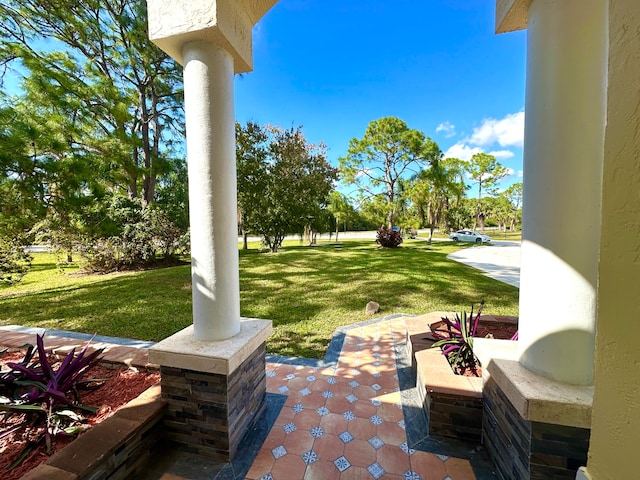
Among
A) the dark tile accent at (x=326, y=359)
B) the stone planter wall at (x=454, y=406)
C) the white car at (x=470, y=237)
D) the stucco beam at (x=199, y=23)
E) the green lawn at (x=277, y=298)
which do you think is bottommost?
the dark tile accent at (x=326, y=359)

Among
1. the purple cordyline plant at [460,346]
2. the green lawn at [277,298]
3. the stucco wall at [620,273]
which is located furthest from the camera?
the green lawn at [277,298]

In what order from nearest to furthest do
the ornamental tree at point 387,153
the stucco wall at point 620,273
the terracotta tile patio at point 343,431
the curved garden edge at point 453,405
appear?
the stucco wall at point 620,273 < the terracotta tile patio at point 343,431 < the curved garden edge at point 453,405 < the ornamental tree at point 387,153

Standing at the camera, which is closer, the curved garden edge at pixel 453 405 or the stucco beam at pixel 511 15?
the stucco beam at pixel 511 15

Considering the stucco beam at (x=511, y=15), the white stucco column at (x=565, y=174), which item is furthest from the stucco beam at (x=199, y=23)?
the white stucco column at (x=565, y=174)

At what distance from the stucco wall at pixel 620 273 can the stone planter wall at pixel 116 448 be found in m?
2.18

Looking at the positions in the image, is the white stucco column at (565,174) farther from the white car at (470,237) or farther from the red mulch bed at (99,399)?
the white car at (470,237)

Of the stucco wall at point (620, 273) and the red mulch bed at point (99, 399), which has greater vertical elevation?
the stucco wall at point (620, 273)

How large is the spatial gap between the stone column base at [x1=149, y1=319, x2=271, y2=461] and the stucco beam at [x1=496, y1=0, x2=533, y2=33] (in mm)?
2902

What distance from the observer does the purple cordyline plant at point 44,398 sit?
1740 mm

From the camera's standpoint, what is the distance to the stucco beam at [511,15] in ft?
5.51

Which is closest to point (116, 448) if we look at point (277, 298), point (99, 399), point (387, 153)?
point (99, 399)

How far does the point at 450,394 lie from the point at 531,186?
160 cm

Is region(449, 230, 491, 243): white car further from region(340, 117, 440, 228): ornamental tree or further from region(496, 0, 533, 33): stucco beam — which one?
region(496, 0, 533, 33): stucco beam

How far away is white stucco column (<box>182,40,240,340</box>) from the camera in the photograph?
6.14 feet
